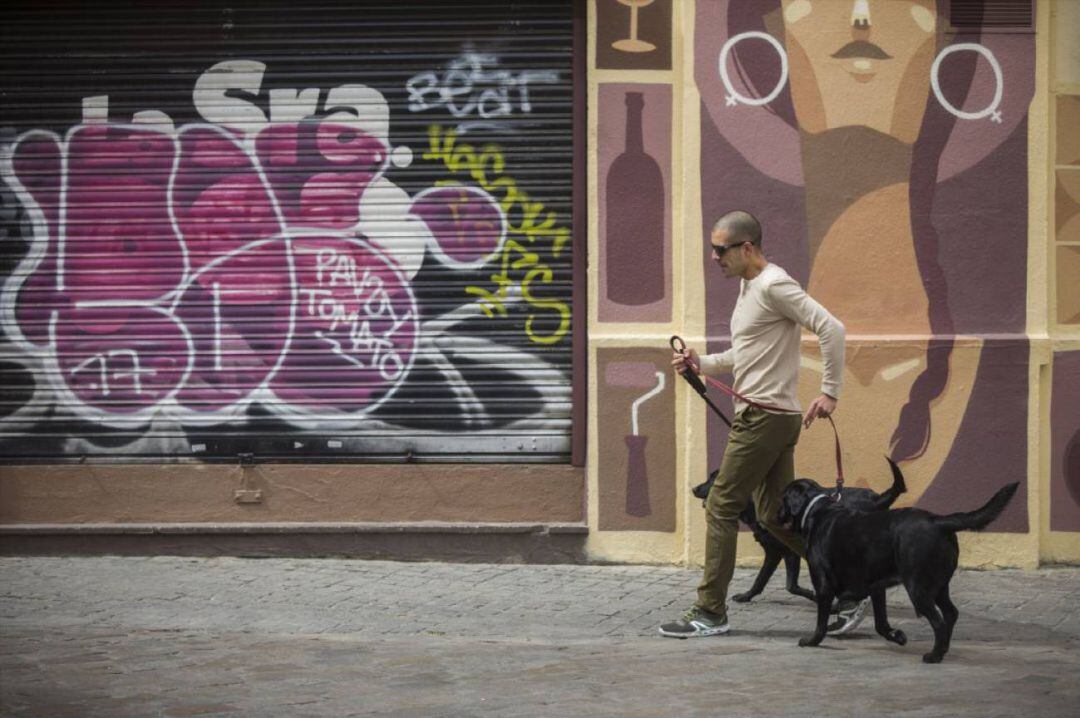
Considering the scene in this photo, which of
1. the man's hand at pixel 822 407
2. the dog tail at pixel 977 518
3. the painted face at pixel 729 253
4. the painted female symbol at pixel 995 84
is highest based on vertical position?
the painted female symbol at pixel 995 84

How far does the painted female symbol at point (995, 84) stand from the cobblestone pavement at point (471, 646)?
2731 mm

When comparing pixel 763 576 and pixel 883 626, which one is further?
pixel 763 576

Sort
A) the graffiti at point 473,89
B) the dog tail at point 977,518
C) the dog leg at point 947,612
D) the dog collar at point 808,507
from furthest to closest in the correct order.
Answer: the graffiti at point 473,89
the dog collar at point 808,507
the dog leg at point 947,612
the dog tail at point 977,518

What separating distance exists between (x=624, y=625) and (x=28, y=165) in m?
4.76

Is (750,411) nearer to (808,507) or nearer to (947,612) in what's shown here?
(808,507)

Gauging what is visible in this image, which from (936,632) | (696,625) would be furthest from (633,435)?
(936,632)

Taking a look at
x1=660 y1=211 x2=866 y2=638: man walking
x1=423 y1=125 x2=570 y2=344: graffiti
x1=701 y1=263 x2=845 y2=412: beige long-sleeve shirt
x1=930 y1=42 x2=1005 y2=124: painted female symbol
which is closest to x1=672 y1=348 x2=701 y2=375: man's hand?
x1=660 y1=211 x2=866 y2=638: man walking

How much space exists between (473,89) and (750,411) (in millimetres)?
3143

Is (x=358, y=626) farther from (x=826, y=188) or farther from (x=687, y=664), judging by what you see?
(x=826, y=188)

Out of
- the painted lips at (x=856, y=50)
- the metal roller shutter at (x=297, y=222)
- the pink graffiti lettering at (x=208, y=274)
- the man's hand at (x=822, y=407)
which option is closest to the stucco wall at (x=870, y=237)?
the painted lips at (x=856, y=50)

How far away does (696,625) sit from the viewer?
280 inches

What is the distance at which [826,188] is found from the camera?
8906 mm

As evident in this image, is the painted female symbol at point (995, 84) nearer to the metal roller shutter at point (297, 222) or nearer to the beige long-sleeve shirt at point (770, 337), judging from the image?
the metal roller shutter at point (297, 222)

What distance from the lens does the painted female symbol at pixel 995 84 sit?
8.88 m
